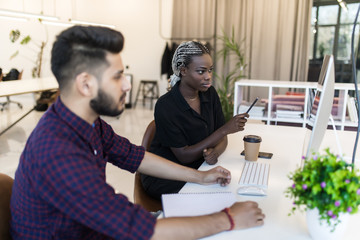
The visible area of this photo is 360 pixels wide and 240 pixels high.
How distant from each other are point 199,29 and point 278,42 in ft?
4.75

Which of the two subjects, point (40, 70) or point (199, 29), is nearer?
point (199, 29)

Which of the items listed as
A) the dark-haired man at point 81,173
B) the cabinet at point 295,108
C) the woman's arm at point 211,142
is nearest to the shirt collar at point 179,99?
the woman's arm at point 211,142

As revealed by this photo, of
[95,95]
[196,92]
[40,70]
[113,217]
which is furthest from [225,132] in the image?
[40,70]

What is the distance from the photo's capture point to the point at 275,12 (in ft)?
19.1

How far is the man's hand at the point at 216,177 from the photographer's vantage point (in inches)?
51.6

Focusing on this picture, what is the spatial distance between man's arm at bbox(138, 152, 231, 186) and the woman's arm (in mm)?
311

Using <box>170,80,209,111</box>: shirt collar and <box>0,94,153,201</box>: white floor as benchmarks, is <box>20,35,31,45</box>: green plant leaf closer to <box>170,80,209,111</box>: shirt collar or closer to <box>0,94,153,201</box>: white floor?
<box>0,94,153,201</box>: white floor

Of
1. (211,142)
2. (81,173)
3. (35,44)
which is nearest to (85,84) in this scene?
(81,173)

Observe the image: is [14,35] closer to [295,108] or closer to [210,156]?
[295,108]

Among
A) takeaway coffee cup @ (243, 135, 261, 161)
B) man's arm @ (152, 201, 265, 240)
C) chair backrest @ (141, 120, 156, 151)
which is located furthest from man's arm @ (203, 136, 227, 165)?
man's arm @ (152, 201, 265, 240)

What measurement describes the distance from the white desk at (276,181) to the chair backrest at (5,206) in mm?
571

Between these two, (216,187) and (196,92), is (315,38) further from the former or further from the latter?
(216,187)

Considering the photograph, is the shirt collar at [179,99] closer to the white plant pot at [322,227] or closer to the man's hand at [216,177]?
the man's hand at [216,177]

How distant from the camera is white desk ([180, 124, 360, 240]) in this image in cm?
96
